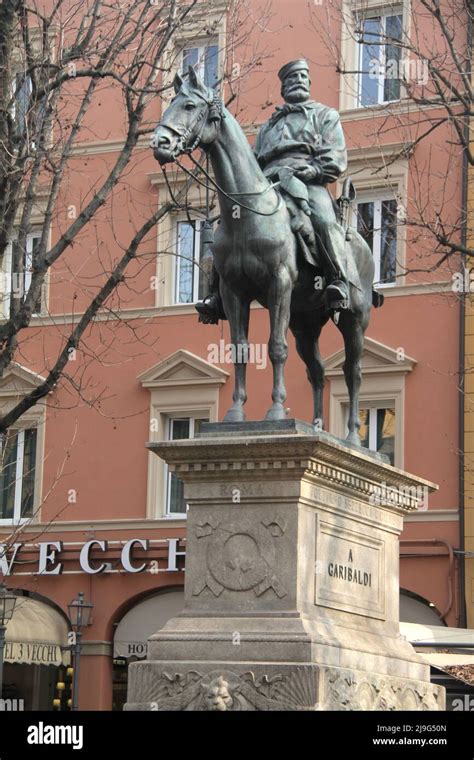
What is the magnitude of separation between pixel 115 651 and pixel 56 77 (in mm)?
14961

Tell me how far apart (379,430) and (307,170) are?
16.3 m

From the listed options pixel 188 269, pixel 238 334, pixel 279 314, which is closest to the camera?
pixel 279 314

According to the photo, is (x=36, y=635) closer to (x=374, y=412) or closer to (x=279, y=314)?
(x=374, y=412)

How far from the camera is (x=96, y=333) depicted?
3167 centimetres

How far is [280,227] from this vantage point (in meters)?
11.8

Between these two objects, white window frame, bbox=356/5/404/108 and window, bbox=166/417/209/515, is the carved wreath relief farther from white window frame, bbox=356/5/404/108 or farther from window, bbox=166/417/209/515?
window, bbox=166/417/209/515

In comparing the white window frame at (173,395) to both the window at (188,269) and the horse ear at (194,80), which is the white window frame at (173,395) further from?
the horse ear at (194,80)

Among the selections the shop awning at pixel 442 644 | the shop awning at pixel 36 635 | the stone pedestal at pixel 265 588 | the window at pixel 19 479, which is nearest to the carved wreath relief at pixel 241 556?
the stone pedestal at pixel 265 588

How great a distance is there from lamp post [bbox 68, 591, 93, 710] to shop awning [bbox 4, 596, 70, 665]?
324mm

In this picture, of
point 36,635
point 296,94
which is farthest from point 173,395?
point 296,94

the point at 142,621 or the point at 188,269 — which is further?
the point at 188,269

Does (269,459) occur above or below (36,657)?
below
